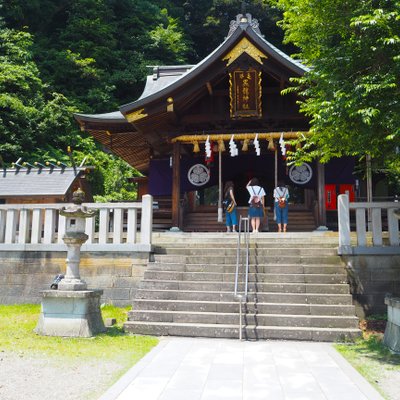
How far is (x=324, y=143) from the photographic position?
301 inches

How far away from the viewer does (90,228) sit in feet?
32.6

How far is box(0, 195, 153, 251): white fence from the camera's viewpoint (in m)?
9.58

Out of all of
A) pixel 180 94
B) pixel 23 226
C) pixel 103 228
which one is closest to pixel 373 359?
pixel 103 228

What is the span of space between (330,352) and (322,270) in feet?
8.48

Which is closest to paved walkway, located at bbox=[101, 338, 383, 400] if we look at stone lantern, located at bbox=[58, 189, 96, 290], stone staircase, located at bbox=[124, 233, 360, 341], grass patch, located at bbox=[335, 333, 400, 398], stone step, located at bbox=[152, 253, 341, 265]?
grass patch, located at bbox=[335, 333, 400, 398]

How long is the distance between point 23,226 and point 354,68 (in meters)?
8.27

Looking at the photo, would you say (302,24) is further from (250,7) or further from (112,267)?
(250,7)

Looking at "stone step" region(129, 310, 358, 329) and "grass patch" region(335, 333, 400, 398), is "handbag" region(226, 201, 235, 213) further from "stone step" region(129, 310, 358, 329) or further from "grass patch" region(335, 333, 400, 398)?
"grass patch" region(335, 333, 400, 398)

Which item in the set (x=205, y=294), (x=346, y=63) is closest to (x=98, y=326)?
(x=205, y=294)

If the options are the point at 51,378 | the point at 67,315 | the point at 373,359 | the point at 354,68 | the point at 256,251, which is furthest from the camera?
the point at 256,251

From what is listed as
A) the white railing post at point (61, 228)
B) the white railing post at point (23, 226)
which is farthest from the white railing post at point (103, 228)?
the white railing post at point (23, 226)

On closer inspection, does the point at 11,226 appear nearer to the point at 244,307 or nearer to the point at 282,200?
the point at 244,307

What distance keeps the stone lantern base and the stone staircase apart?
0.82 m

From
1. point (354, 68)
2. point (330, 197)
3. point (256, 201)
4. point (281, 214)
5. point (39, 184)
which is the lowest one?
point (281, 214)
